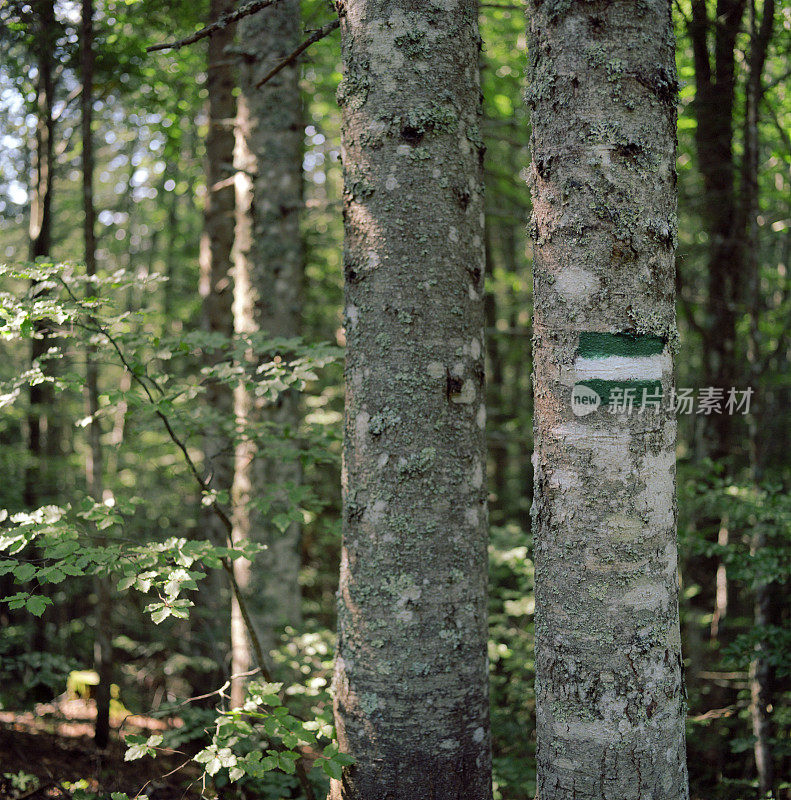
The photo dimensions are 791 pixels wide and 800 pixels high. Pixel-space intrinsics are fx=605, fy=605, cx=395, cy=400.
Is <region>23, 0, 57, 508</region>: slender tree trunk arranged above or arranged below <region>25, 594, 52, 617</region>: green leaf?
above

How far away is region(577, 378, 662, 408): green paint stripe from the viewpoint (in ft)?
5.50

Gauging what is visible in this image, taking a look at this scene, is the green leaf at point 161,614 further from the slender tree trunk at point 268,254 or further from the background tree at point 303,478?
the slender tree trunk at point 268,254

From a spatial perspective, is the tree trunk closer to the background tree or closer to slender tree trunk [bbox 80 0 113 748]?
the background tree

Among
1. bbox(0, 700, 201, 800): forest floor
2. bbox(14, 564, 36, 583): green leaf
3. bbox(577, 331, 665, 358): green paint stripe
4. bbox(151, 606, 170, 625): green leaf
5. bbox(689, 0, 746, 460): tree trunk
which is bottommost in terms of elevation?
bbox(0, 700, 201, 800): forest floor

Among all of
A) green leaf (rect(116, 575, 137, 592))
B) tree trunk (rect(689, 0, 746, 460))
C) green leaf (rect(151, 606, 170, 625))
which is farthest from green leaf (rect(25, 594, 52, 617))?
tree trunk (rect(689, 0, 746, 460))

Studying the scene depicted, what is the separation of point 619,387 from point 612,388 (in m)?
0.02

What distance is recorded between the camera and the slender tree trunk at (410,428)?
7.30ft

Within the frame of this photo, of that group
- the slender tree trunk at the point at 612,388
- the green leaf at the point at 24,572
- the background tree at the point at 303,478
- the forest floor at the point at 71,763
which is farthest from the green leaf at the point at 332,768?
the forest floor at the point at 71,763

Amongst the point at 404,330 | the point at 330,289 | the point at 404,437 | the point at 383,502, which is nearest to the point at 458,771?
the point at 383,502

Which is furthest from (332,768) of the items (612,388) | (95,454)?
(95,454)

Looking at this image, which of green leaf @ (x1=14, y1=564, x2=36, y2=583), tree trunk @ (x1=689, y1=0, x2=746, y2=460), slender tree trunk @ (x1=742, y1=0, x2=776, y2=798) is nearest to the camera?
green leaf @ (x1=14, y1=564, x2=36, y2=583)

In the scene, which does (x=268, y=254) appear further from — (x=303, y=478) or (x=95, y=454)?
(x=303, y=478)

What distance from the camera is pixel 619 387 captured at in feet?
5.53

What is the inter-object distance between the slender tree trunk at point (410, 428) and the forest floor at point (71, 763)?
185 centimetres
